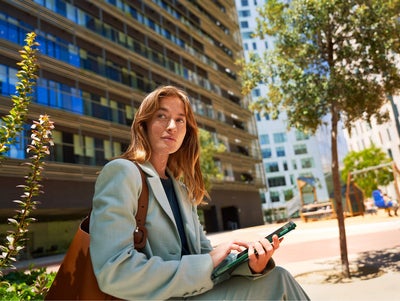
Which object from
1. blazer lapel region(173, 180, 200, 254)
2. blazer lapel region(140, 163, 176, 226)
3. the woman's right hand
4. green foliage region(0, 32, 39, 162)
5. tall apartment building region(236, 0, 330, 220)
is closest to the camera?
the woman's right hand

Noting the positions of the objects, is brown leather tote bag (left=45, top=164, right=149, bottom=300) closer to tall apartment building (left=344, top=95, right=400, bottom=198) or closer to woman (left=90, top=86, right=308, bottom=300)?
woman (left=90, top=86, right=308, bottom=300)

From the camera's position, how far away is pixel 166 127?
6.50 ft

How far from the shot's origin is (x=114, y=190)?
147cm

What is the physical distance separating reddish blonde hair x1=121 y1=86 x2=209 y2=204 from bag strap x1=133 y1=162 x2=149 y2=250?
195mm

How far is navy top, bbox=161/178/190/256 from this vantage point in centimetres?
189

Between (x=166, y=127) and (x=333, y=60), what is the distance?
23.3ft

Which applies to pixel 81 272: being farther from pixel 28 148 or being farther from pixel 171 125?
pixel 28 148

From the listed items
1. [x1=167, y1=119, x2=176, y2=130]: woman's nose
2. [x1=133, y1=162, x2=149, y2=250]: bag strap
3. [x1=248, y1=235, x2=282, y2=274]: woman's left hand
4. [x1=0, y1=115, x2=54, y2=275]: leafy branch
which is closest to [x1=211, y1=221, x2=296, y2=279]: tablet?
[x1=248, y1=235, x2=282, y2=274]: woman's left hand

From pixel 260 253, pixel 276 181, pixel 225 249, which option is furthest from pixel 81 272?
pixel 276 181

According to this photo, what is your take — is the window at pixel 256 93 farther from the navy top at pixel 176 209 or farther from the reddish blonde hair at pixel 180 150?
the navy top at pixel 176 209

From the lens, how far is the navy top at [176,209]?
189 cm

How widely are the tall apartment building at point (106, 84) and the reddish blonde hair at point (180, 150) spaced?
29.0 ft

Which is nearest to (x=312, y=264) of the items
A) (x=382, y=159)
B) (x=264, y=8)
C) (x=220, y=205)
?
(x=264, y=8)

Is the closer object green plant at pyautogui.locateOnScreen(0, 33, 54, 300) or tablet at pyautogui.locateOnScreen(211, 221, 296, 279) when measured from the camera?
tablet at pyautogui.locateOnScreen(211, 221, 296, 279)
